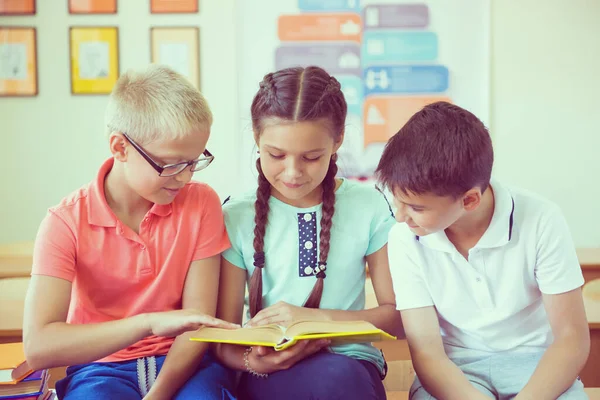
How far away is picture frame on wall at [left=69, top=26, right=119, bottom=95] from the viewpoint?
3.04m

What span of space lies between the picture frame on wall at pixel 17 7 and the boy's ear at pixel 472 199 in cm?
249

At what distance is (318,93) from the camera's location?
4.80ft

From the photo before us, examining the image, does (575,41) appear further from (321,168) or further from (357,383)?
(357,383)

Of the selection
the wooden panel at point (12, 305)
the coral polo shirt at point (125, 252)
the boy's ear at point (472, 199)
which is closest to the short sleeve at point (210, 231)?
the coral polo shirt at point (125, 252)

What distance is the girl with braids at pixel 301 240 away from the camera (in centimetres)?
140

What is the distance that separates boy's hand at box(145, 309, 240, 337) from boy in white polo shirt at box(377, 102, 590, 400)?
0.44m

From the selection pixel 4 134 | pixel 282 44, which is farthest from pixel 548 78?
pixel 4 134

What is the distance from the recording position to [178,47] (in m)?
3.07

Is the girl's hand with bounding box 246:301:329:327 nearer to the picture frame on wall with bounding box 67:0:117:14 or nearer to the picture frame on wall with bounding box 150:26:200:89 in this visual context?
the picture frame on wall with bounding box 150:26:200:89

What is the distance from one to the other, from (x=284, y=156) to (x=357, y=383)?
515 millimetres

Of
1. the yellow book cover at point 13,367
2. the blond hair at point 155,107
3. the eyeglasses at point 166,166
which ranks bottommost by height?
the yellow book cover at point 13,367

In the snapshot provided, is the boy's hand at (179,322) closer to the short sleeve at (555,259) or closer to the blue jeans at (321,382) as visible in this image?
the blue jeans at (321,382)

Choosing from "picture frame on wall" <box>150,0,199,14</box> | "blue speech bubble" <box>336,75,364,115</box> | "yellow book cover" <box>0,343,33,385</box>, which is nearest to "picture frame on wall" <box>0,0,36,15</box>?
"picture frame on wall" <box>150,0,199,14</box>

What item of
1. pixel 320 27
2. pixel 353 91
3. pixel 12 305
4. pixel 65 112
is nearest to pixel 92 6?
pixel 65 112
